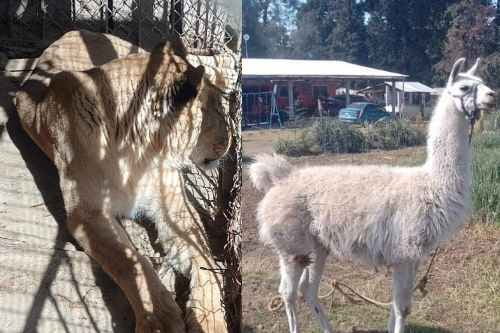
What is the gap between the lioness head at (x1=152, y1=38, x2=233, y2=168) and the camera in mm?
2238

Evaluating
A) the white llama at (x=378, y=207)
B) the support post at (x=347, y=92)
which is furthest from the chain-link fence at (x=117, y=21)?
the white llama at (x=378, y=207)

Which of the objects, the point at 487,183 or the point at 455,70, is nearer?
the point at 455,70

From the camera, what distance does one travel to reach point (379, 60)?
228cm

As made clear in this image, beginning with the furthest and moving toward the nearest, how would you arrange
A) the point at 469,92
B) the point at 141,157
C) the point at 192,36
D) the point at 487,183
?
the point at 192,36, the point at 141,157, the point at 487,183, the point at 469,92

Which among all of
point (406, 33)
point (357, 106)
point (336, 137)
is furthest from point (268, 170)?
point (406, 33)

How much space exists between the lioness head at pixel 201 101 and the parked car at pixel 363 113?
1.60ft

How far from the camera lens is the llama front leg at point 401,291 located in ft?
7.16

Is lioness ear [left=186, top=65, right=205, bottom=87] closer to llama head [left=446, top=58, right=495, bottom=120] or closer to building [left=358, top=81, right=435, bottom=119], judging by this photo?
building [left=358, top=81, right=435, bottom=119]

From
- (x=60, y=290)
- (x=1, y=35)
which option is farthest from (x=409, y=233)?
(x=1, y=35)

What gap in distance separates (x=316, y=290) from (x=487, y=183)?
0.79 m

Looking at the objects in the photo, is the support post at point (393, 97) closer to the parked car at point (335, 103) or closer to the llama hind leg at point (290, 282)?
the parked car at point (335, 103)

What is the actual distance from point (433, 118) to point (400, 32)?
0.41 m

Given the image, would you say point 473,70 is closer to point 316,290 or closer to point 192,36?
point 316,290

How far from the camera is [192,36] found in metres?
2.59
